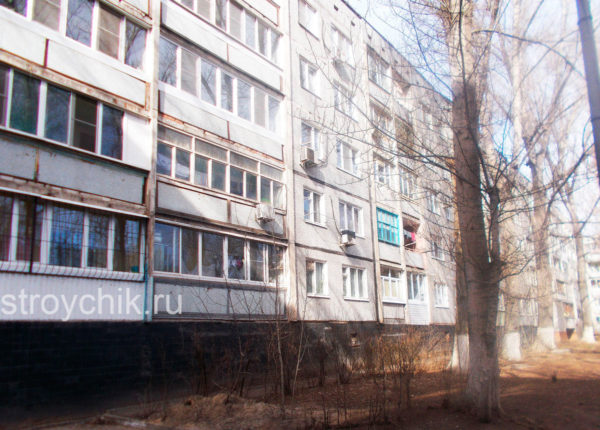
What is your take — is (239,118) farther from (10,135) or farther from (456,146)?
(456,146)

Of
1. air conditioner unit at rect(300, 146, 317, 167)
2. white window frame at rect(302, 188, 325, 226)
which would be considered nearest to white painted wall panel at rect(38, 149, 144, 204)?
air conditioner unit at rect(300, 146, 317, 167)

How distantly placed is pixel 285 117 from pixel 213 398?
38.1 ft

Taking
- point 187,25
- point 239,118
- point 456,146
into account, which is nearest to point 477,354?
point 456,146

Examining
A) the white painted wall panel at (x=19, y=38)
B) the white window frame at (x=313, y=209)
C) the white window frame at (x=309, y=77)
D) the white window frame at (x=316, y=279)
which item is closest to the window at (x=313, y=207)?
the white window frame at (x=313, y=209)

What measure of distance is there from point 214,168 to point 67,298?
5.93 m

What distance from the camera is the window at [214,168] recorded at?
13.5 m

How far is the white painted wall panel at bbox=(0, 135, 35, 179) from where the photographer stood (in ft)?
32.4

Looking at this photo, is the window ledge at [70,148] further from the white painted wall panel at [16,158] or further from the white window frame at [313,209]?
the white window frame at [313,209]

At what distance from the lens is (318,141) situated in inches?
791

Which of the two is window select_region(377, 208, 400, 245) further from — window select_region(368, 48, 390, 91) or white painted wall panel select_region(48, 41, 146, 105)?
white painted wall panel select_region(48, 41, 146, 105)

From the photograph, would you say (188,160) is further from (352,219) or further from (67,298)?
(352,219)

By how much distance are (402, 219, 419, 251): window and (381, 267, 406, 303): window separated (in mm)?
2374

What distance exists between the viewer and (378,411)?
8.20m

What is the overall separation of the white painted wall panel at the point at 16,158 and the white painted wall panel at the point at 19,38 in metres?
1.98
